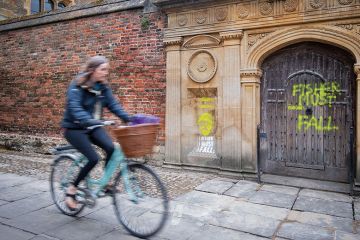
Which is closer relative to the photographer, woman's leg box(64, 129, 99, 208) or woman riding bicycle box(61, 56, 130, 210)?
woman riding bicycle box(61, 56, 130, 210)

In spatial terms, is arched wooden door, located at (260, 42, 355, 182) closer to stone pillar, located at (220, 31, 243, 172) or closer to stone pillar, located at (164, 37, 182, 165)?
stone pillar, located at (220, 31, 243, 172)

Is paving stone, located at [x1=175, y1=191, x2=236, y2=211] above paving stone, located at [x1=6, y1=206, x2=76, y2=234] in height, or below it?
below

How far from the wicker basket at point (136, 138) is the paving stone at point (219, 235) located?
3.93 ft

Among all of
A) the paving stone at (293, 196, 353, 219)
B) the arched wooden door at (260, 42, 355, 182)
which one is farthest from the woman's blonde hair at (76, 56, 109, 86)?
the arched wooden door at (260, 42, 355, 182)

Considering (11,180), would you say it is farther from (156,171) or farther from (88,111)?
(88,111)

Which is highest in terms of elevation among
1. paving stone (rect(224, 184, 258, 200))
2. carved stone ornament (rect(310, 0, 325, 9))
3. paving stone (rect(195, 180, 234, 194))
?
carved stone ornament (rect(310, 0, 325, 9))

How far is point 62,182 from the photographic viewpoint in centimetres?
407

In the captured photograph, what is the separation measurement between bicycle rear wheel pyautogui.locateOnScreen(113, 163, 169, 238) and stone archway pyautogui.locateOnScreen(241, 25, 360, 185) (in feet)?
11.6

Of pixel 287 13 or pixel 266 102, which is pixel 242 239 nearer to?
pixel 266 102

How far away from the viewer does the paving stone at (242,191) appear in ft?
17.3

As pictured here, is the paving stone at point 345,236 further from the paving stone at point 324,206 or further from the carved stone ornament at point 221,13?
the carved stone ornament at point 221,13

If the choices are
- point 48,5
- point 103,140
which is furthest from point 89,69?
point 48,5

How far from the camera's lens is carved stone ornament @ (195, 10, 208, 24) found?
677 cm

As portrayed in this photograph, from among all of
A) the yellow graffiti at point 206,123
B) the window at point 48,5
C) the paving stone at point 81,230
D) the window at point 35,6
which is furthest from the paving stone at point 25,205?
the window at point 48,5
